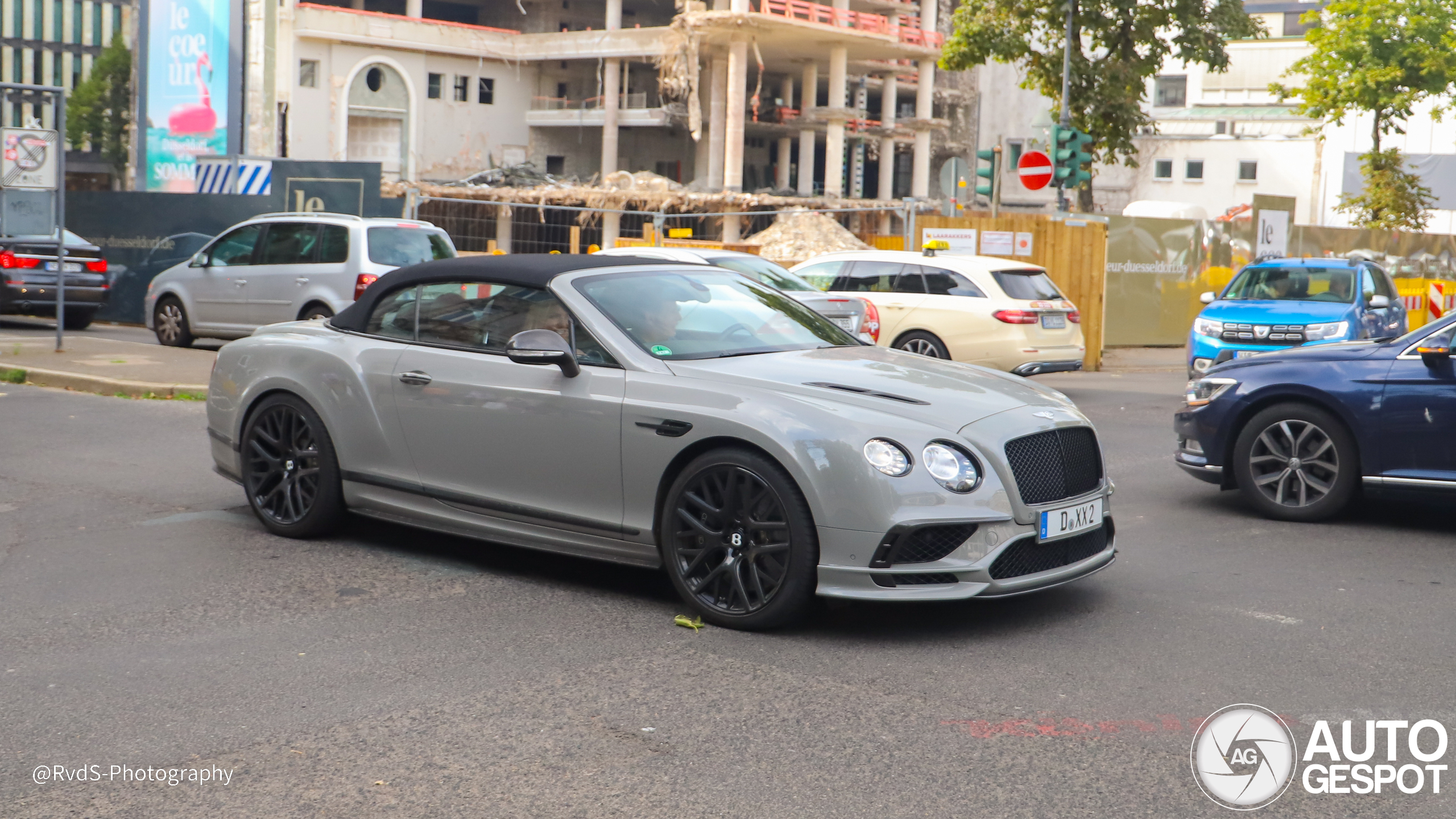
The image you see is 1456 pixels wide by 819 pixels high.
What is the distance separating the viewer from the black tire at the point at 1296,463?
8.29 m

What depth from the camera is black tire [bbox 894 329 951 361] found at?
15742 millimetres

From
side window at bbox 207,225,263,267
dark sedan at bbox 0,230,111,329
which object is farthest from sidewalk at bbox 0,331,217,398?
dark sedan at bbox 0,230,111,329

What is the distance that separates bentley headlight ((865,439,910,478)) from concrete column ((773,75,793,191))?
251 ft

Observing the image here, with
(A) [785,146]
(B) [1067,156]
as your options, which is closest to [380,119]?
(A) [785,146]

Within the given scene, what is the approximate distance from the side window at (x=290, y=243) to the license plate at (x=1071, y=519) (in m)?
12.0

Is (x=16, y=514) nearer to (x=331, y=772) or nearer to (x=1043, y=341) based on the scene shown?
(x=331, y=772)

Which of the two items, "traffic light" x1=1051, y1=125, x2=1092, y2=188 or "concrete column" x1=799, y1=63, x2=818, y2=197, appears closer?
"traffic light" x1=1051, y1=125, x2=1092, y2=188

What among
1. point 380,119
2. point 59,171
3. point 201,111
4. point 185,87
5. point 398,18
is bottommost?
point 59,171

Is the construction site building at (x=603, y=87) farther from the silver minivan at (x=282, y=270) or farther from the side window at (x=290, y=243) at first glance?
the side window at (x=290, y=243)

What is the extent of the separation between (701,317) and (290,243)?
1106cm

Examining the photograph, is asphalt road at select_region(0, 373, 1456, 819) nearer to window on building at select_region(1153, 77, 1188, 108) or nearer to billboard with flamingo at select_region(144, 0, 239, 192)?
billboard with flamingo at select_region(144, 0, 239, 192)

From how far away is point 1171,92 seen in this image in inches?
3172

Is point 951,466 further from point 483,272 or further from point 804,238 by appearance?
point 804,238

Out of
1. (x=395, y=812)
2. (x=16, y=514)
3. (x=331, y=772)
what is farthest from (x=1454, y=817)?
(x=16, y=514)
